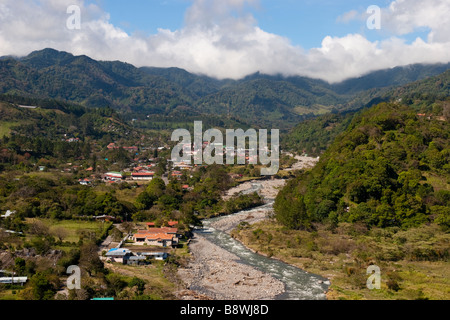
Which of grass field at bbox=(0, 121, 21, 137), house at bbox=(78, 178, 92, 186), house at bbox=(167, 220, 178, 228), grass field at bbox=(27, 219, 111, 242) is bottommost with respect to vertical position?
house at bbox=(167, 220, 178, 228)

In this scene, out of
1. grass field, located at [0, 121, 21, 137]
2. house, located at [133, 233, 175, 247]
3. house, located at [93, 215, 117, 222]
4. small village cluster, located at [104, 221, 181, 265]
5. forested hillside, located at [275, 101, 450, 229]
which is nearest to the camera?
small village cluster, located at [104, 221, 181, 265]

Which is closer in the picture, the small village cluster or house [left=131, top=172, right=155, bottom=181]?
the small village cluster

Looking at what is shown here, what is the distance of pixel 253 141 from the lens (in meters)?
122

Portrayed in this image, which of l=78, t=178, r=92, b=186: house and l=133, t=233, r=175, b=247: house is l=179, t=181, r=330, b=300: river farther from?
l=78, t=178, r=92, b=186: house

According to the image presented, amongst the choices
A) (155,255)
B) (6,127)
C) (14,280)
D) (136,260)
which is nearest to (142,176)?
(155,255)

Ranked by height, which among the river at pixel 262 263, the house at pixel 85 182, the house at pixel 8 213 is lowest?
the river at pixel 262 263

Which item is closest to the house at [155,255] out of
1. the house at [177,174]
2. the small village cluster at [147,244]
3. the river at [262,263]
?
the small village cluster at [147,244]

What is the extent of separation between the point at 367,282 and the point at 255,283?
24.4ft

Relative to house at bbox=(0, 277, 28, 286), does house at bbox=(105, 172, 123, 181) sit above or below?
above

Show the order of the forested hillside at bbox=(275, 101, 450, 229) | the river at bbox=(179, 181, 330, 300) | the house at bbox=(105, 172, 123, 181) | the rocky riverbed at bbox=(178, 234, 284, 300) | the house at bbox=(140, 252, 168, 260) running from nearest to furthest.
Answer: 1. the rocky riverbed at bbox=(178, 234, 284, 300)
2. the river at bbox=(179, 181, 330, 300)
3. the house at bbox=(140, 252, 168, 260)
4. the forested hillside at bbox=(275, 101, 450, 229)
5. the house at bbox=(105, 172, 123, 181)

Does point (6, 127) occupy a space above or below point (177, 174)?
above

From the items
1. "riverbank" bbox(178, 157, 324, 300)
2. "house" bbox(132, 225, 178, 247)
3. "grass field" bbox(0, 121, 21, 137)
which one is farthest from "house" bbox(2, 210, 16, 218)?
"grass field" bbox(0, 121, 21, 137)

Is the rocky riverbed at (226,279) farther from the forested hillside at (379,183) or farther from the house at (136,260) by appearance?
the forested hillside at (379,183)

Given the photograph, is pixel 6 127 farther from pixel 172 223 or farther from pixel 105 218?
pixel 172 223
